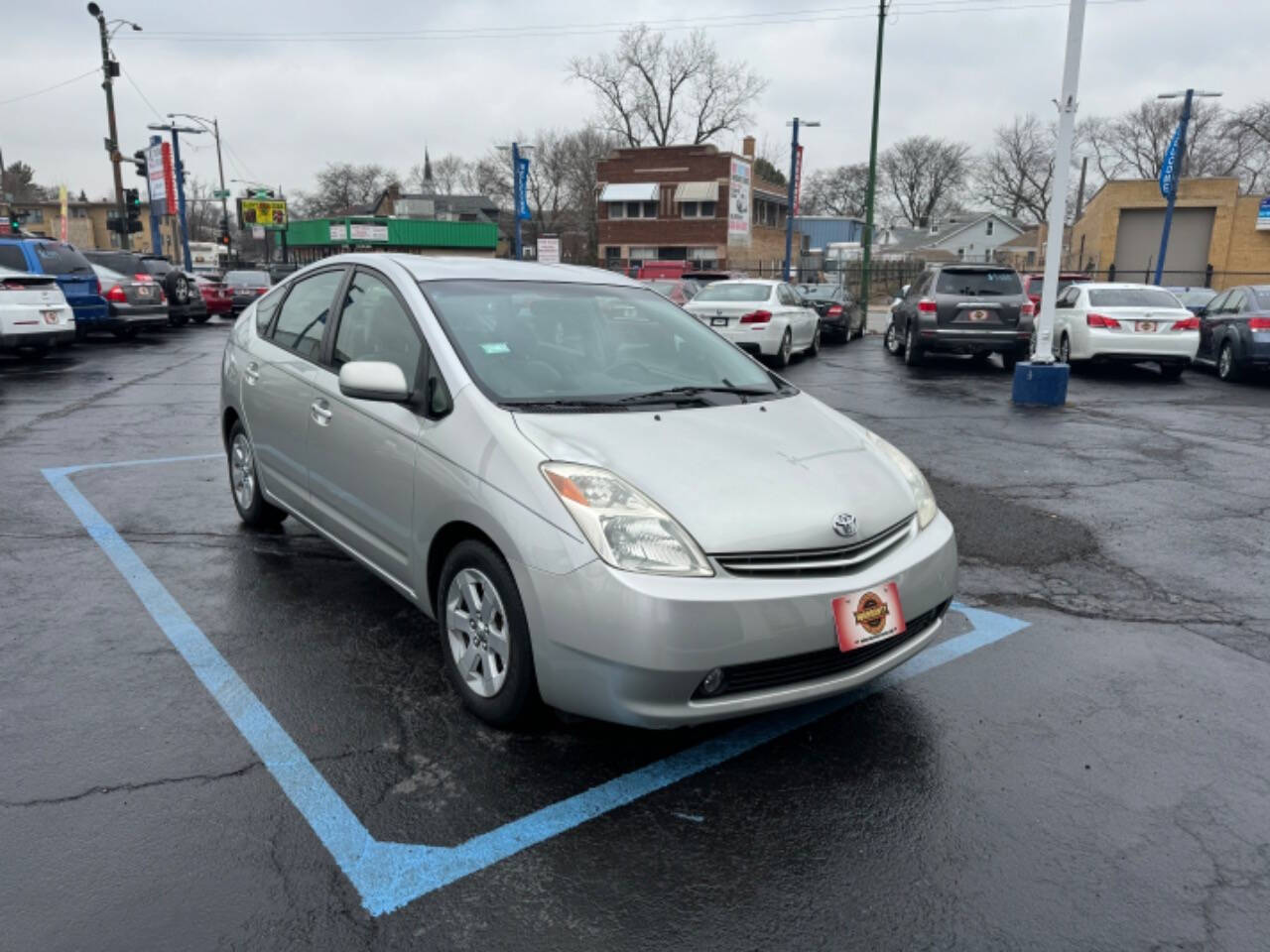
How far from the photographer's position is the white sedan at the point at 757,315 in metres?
15.1

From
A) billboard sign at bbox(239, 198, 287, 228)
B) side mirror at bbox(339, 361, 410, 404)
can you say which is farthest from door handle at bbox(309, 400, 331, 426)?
billboard sign at bbox(239, 198, 287, 228)

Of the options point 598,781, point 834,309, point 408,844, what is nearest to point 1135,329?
point 834,309

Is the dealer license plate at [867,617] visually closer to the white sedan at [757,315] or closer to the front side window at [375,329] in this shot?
the front side window at [375,329]

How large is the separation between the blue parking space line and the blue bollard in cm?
754

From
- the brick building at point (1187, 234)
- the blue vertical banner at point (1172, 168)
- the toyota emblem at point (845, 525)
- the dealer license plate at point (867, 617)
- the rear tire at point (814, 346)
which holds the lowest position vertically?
the rear tire at point (814, 346)

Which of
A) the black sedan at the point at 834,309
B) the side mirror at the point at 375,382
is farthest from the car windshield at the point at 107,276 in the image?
the side mirror at the point at 375,382

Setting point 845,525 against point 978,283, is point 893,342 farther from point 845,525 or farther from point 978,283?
point 845,525

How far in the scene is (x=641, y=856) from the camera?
2.60 metres

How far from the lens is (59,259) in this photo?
52.7 feet

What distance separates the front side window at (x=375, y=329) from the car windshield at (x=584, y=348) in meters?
0.17

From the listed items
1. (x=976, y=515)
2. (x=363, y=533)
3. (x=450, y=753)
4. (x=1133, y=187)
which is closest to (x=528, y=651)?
(x=450, y=753)

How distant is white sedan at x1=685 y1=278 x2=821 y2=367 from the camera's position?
15.1 m

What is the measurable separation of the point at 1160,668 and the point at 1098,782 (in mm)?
1125

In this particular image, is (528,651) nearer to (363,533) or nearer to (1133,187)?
(363,533)
